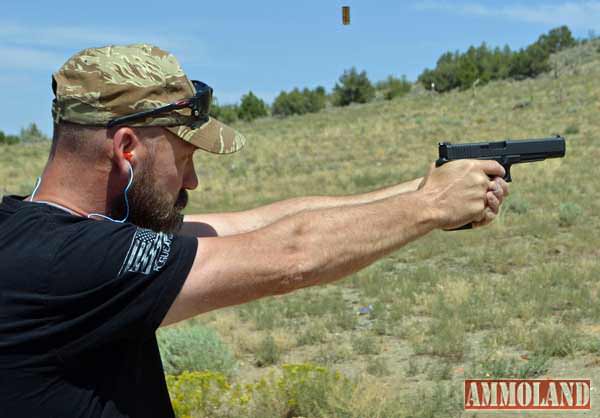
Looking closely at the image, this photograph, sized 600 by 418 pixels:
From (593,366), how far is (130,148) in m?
5.10

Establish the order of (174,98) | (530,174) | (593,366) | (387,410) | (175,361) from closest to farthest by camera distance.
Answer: (174,98) < (387,410) < (593,366) < (175,361) < (530,174)

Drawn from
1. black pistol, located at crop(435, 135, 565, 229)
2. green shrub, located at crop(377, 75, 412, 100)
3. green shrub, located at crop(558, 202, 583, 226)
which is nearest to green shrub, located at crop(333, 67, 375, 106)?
green shrub, located at crop(377, 75, 412, 100)

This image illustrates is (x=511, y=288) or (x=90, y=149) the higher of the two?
(x=90, y=149)

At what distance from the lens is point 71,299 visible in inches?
69.0

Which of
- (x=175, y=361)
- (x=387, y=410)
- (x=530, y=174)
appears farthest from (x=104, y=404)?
(x=530, y=174)

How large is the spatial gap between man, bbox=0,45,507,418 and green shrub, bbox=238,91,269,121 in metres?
53.5

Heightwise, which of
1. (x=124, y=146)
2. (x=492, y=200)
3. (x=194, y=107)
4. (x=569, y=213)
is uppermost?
(x=194, y=107)

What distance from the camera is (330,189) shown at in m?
19.3

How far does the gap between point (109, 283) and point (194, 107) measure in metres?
0.63

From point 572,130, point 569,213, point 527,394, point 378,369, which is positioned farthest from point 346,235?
point 572,130

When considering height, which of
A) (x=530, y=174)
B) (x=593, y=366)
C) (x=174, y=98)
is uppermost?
(x=174, y=98)

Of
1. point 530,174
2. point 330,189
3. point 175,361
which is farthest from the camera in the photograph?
point 330,189

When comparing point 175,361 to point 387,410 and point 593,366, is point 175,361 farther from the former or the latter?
point 593,366

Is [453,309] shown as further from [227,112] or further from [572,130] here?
[227,112]
